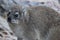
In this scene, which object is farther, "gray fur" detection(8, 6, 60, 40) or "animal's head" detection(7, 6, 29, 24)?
"gray fur" detection(8, 6, 60, 40)

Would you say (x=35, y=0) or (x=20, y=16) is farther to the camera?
(x=35, y=0)

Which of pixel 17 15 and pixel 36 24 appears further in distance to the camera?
pixel 36 24

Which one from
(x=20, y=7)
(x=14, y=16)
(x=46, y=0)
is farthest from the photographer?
(x=46, y=0)

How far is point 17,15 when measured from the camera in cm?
404

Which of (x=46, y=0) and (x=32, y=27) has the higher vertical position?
(x=46, y=0)

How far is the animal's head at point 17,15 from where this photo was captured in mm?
3998

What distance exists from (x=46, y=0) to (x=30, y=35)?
122 inches

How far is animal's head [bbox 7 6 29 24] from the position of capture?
4.00m

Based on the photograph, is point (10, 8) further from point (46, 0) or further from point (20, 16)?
point (46, 0)

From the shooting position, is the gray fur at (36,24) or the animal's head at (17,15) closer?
the animal's head at (17,15)

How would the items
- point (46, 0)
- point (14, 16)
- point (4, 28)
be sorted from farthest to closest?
point (46, 0)
point (14, 16)
point (4, 28)

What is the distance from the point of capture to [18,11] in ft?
13.6

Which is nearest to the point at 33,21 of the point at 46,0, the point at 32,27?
the point at 32,27

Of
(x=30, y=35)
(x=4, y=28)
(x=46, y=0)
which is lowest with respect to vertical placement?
(x=4, y=28)
